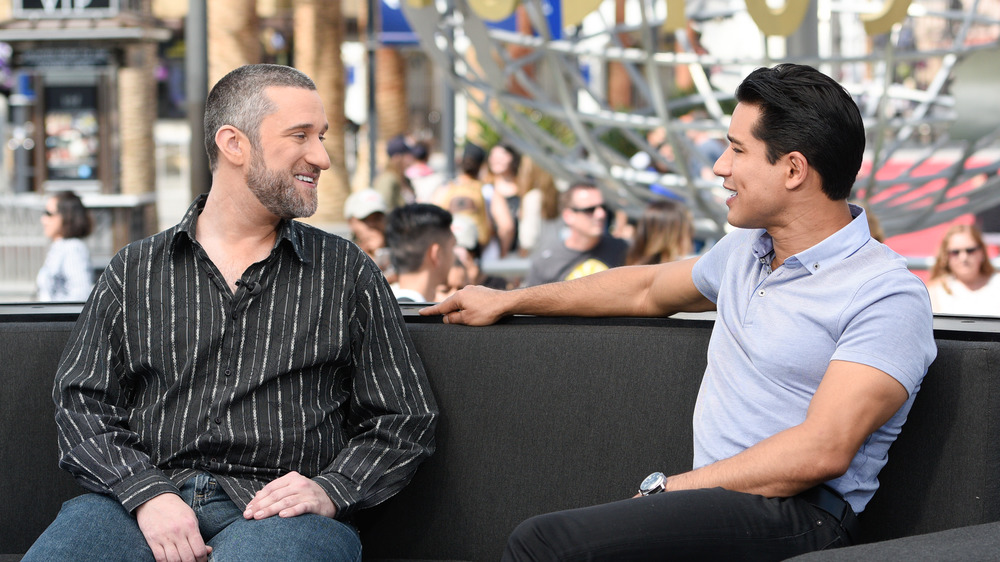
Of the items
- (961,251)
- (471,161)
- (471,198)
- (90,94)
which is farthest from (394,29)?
(961,251)

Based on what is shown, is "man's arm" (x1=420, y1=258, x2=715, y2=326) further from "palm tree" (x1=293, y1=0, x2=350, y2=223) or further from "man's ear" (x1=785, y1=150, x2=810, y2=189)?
"palm tree" (x1=293, y1=0, x2=350, y2=223)

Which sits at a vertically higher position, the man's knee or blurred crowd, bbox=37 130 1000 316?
blurred crowd, bbox=37 130 1000 316

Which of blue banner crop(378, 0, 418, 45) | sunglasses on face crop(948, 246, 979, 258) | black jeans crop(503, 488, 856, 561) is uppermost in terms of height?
blue banner crop(378, 0, 418, 45)

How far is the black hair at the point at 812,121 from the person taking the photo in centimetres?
211

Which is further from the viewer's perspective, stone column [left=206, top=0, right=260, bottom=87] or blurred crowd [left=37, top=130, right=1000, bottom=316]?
stone column [left=206, top=0, right=260, bottom=87]

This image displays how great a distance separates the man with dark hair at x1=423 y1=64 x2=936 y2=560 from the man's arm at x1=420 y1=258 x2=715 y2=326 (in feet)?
0.69

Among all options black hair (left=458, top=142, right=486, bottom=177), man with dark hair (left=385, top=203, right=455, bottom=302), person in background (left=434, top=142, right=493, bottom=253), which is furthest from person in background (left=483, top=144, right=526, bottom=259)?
man with dark hair (left=385, top=203, right=455, bottom=302)

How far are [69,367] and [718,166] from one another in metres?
1.43

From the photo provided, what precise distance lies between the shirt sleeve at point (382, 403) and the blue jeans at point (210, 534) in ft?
0.44

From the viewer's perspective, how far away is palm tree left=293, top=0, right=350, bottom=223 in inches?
477

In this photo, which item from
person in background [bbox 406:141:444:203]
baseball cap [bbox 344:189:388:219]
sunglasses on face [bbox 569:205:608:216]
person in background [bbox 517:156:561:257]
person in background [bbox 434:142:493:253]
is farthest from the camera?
person in background [bbox 406:141:444:203]

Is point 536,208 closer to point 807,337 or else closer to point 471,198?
point 471,198

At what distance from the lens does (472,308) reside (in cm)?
262

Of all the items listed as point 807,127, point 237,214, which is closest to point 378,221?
point 237,214
